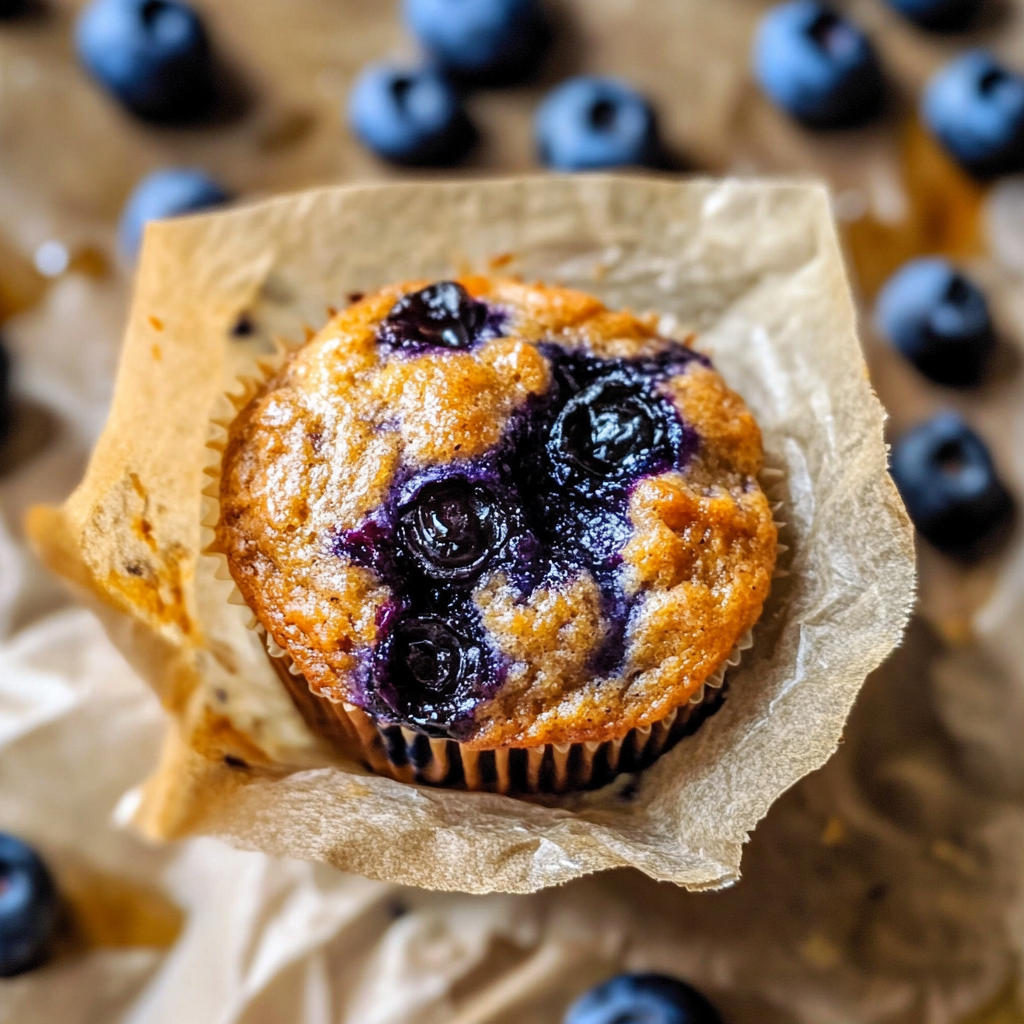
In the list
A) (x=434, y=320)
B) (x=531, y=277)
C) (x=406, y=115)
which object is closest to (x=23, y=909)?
(x=434, y=320)

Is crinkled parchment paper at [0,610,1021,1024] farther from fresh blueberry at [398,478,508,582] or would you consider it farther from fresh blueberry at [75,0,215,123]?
fresh blueberry at [75,0,215,123]

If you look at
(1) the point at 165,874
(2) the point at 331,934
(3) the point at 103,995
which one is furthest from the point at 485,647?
(3) the point at 103,995

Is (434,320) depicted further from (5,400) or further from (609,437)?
(5,400)

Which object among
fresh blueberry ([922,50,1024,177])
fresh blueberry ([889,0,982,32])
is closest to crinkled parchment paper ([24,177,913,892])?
fresh blueberry ([922,50,1024,177])

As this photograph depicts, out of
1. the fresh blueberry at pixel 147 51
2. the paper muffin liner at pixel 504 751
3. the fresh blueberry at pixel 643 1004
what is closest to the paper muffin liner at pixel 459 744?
the paper muffin liner at pixel 504 751

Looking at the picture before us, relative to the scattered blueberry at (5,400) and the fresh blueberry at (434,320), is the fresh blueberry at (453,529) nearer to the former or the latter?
the fresh blueberry at (434,320)

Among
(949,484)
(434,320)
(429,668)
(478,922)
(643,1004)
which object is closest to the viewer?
(429,668)
